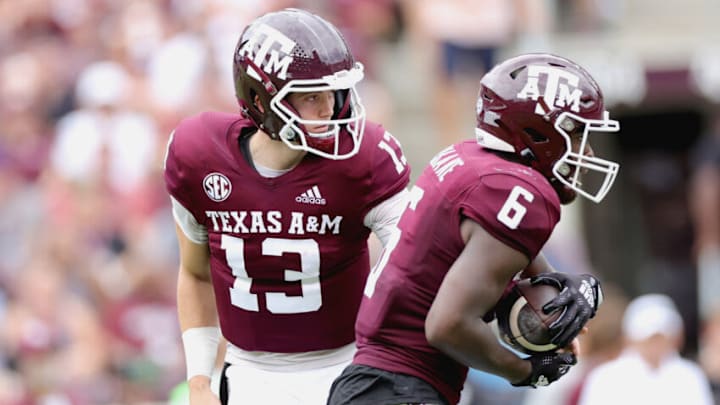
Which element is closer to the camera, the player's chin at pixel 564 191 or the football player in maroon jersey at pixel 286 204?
the player's chin at pixel 564 191

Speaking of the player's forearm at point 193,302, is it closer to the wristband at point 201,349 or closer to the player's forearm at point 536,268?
the wristband at point 201,349

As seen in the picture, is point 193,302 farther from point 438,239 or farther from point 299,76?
point 438,239

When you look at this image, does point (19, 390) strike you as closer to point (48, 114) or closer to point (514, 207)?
point (48, 114)

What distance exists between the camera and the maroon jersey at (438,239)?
4.28 m

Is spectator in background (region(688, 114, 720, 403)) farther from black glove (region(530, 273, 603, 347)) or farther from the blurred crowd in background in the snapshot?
black glove (region(530, 273, 603, 347))

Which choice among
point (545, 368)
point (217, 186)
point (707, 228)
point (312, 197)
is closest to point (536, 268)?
point (545, 368)

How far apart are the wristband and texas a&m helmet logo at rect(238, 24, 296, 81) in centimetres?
92

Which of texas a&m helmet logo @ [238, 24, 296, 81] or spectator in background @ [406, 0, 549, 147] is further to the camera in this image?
spectator in background @ [406, 0, 549, 147]

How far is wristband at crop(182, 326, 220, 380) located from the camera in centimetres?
501

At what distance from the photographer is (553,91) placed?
4.48 m

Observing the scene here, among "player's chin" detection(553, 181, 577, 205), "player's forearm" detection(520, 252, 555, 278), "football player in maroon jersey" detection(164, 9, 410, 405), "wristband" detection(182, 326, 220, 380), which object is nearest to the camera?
"player's chin" detection(553, 181, 577, 205)

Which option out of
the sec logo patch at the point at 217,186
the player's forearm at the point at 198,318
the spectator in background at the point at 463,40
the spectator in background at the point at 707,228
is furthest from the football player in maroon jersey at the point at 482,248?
the spectator in background at the point at 707,228

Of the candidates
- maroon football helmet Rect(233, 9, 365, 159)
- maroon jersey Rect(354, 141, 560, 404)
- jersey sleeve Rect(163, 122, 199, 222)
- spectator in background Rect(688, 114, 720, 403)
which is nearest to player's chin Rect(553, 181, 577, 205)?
maroon jersey Rect(354, 141, 560, 404)

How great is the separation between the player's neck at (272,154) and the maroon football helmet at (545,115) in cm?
63
